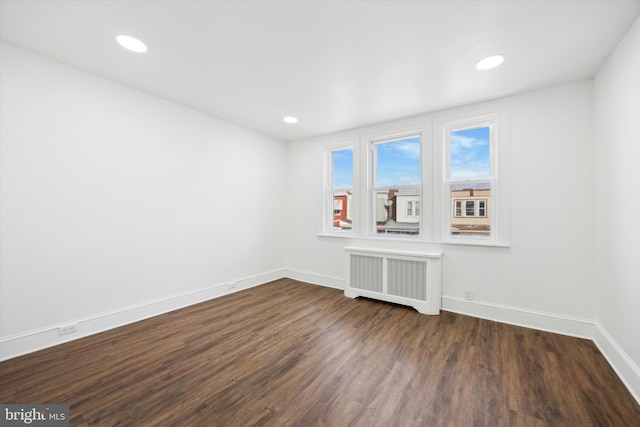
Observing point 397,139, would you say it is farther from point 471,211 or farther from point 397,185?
point 471,211

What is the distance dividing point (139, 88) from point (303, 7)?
230 cm

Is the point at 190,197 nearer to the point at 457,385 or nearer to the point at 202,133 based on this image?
the point at 202,133

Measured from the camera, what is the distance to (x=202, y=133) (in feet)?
11.9

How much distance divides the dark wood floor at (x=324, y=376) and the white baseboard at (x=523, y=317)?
0.11 m

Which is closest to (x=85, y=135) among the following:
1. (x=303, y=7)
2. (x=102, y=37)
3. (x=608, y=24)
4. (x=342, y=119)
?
(x=102, y=37)

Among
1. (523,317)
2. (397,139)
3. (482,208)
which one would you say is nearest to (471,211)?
(482,208)

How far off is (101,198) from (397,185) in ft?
12.0

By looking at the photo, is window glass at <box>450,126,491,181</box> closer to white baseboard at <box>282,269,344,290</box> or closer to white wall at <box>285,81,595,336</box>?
white wall at <box>285,81,595,336</box>

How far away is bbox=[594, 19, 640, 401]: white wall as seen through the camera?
6.00 ft

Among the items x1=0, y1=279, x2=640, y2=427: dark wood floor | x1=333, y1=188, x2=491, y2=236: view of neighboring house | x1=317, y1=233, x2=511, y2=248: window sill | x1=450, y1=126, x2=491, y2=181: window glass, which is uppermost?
x1=450, y1=126, x2=491, y2=181: window glass

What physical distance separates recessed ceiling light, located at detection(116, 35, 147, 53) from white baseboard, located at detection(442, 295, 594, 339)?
4151mm

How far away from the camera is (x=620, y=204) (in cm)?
205

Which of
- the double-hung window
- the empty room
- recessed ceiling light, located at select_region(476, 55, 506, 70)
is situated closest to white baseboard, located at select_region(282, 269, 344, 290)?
the empty room

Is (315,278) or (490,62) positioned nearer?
(490,62)
